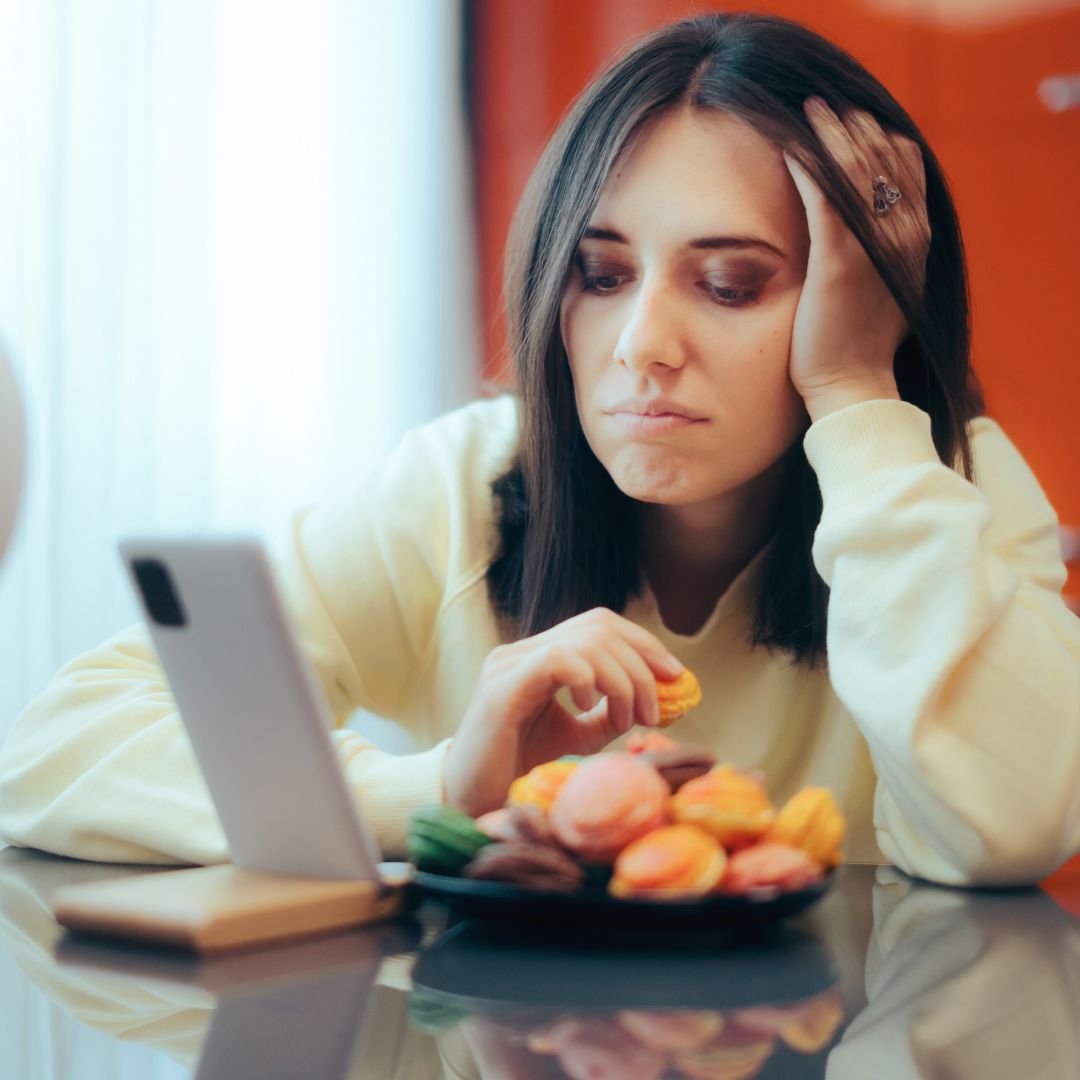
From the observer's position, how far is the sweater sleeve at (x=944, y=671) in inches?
40.1

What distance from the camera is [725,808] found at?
2.36 feet

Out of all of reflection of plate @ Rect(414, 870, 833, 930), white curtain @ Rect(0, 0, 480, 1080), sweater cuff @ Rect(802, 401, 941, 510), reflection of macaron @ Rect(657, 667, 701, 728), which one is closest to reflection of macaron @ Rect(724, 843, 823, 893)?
reflection of plate @ Rect(414, 870, 833, 930)

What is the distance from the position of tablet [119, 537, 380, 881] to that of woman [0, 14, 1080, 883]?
184mm

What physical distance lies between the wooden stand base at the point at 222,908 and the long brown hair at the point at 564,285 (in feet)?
2.13

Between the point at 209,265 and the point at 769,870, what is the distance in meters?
2.01

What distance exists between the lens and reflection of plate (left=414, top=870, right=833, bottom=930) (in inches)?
26.9

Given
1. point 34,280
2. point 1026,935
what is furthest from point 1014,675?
point 34,280

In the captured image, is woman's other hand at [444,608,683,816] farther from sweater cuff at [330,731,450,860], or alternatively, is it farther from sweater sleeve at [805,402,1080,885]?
sweater sleeve at [805,402,1080,885]

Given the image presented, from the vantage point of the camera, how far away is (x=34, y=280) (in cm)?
220

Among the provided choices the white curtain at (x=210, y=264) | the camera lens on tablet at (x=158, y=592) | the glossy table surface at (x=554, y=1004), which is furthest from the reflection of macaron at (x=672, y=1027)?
the white curtain at (x=210, y=264)

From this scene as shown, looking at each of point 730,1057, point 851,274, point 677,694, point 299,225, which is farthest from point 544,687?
point 299,225

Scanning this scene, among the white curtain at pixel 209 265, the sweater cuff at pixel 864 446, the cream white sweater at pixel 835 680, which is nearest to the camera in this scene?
the cream white sweater at pixel 835 680

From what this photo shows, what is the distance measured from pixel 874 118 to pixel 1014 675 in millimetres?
539

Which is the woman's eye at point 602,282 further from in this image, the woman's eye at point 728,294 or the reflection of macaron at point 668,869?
the reflection of macaron at point 668,869
